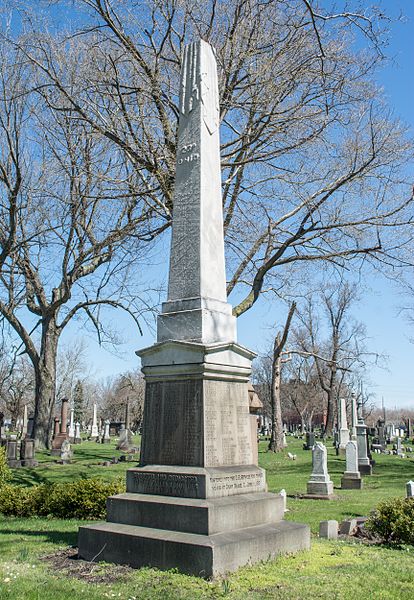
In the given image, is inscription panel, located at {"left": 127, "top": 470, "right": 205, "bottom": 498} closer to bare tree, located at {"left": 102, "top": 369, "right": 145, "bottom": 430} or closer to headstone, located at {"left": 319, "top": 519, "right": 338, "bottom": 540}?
headstone, located at {"left": 319, "top": 519, "right": 338, "bottom": 540}

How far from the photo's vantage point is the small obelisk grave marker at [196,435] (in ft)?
19.3

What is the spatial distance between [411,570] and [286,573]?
4.84 ft

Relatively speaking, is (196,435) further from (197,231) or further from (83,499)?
(83,499)

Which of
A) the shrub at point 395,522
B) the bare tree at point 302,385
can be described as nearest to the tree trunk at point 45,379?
the shrub at point 395,522

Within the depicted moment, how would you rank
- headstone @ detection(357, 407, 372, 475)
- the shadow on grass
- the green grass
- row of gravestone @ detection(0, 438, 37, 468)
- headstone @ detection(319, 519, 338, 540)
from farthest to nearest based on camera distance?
headstone @ detection(357, 407, 372, 475)
row of gravestone @ detection(0, 438, 37, 468)
the green grass
headstone @ detection(319, 519, 338, 540)
the shadow on grass

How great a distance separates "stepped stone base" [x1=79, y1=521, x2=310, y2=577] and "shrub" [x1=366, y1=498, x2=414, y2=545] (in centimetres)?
204

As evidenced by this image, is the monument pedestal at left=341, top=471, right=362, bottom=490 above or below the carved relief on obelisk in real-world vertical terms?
below

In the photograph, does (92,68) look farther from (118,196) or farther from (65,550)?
(65,550)

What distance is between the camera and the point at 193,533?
5852mm

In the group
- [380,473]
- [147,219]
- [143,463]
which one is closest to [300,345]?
[380,473]

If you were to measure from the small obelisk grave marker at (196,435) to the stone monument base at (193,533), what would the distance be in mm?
11

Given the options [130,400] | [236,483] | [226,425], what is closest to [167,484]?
[236,483]

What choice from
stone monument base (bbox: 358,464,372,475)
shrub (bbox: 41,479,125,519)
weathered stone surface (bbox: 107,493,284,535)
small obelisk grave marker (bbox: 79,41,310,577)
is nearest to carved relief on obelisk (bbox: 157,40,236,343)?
small obelisk grave marker (bbox: 79,41,310,577)

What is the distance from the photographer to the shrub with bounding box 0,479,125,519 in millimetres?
10461
